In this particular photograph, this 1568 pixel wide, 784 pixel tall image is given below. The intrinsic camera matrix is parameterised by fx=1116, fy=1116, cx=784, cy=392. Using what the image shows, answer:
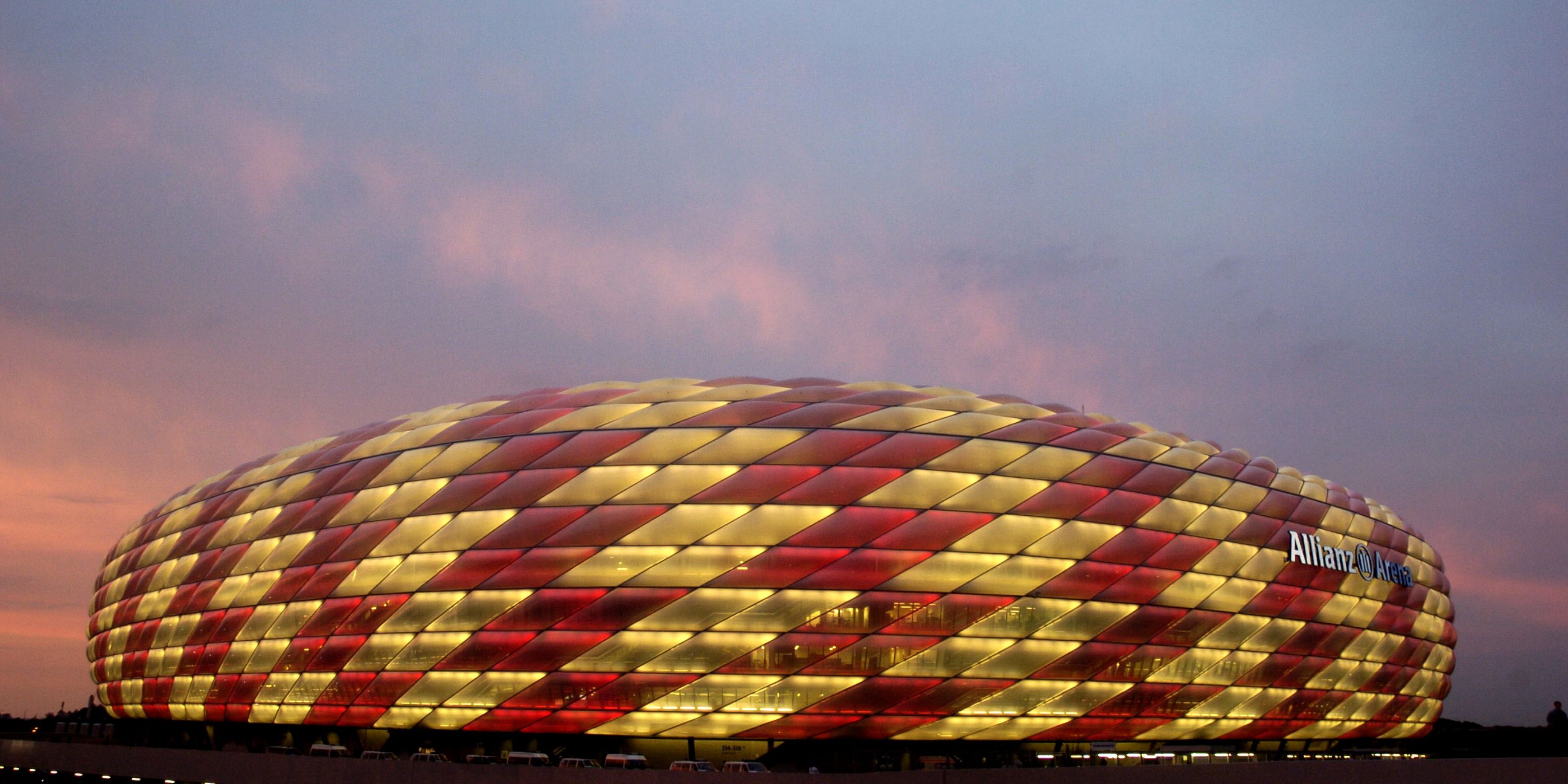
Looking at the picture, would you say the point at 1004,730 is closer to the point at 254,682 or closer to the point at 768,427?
the point at 768,427

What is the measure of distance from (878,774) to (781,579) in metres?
8.99

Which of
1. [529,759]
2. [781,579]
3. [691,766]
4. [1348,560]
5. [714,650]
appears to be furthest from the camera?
[1348,560]

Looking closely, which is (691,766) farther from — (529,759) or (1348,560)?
(1348,560)

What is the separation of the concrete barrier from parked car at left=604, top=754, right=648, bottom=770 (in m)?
4.26

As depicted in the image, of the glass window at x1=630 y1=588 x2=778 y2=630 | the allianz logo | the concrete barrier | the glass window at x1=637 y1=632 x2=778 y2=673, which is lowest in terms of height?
the concrete barrier

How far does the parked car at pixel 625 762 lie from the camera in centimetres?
3312

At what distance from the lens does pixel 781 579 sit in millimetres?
35625

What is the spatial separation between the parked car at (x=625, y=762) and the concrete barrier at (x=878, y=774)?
14.0ft

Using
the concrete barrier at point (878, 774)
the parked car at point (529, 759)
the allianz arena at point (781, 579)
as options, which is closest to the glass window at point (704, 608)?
the allianz arena at point (781, 579)

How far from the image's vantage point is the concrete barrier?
92.4 ft

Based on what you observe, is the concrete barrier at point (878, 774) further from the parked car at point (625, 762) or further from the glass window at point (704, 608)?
the glass window at point (704, 608)

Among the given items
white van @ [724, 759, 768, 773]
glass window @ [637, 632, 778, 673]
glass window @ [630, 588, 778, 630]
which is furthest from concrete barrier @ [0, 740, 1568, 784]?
glass window @ [630, 588, 778, 630]

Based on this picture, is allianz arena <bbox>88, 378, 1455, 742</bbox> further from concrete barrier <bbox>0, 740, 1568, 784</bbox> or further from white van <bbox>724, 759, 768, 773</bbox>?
concrete barrier <bbox>0, 740, 1568, 784</bbox>

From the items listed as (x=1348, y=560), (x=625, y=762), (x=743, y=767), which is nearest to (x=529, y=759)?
(x=625, y=762)
